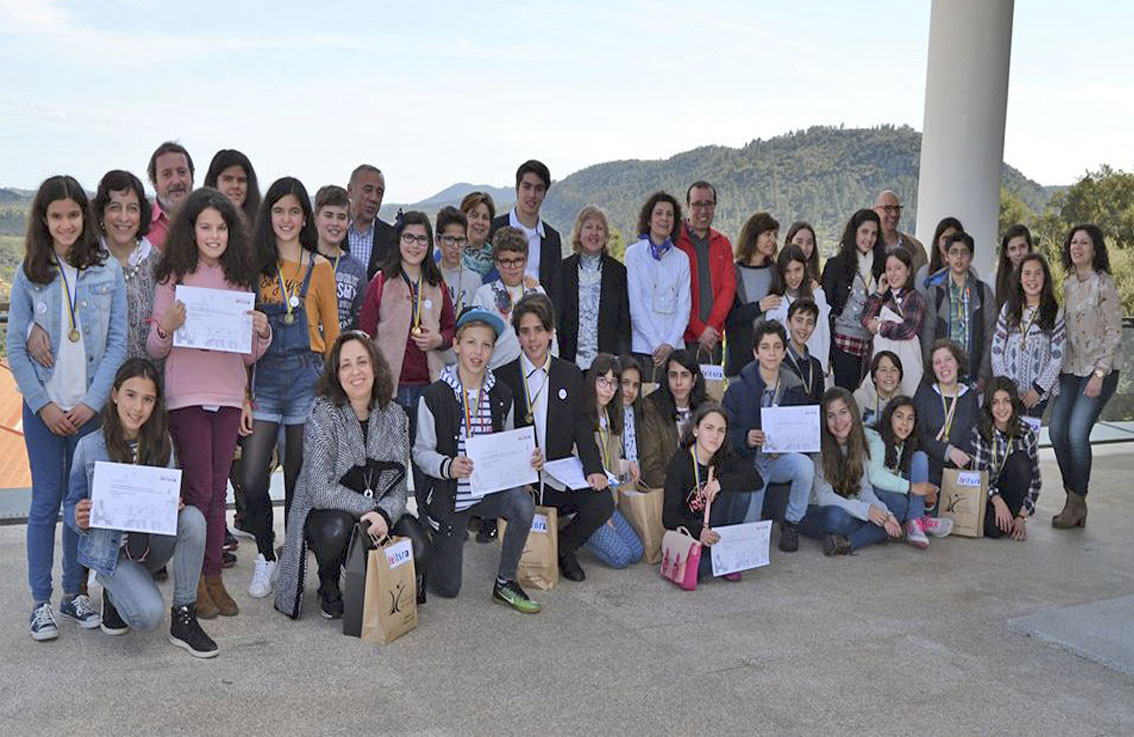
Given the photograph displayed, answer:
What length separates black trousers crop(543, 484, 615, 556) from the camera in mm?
5035

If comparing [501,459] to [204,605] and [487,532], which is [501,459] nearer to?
[487,532]

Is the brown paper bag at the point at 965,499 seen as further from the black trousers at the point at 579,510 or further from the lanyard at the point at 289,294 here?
the lanyard at the point at 289,294

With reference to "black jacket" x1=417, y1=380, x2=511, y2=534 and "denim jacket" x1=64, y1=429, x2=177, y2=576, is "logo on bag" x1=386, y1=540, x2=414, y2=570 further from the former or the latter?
"denim jacket" x1=64, y1=429, x2=177, y2=576

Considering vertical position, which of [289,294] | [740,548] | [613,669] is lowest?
[613,669]

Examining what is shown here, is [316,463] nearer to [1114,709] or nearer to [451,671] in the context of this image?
[451,671]

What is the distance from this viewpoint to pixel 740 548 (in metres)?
5.03

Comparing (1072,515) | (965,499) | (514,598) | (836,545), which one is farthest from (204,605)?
(1072,515)

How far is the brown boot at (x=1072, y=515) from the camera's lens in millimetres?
6578

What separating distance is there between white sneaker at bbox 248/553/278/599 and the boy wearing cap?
2.41 ft

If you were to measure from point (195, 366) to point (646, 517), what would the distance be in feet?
7.93

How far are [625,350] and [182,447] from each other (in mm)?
3045

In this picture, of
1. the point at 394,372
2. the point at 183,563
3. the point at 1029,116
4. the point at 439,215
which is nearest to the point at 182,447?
the point at 183,563

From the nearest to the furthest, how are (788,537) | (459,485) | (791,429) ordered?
(459,485) → (791,429) → (788,537)

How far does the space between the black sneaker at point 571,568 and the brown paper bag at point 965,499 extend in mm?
2501
